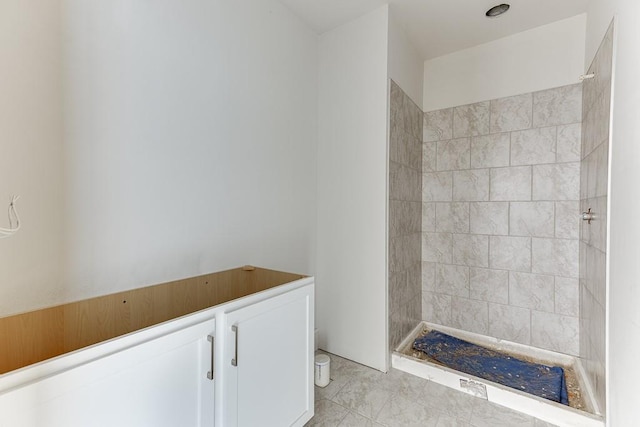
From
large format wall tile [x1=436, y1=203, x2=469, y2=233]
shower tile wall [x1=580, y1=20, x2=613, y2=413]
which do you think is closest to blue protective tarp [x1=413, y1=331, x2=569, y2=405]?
shower tile wall [x1=580, y1=20, x2=613, y2=413]

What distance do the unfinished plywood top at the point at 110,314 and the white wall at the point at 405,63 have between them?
5.83ft

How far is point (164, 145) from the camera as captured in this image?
133cm

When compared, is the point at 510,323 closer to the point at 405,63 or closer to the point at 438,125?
the point at 438,125

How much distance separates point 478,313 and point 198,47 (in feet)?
9.42

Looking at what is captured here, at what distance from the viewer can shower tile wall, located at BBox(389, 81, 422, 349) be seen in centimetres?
213

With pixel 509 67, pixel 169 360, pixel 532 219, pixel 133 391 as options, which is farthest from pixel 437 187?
pixel 133 391

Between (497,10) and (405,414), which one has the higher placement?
(497,10)

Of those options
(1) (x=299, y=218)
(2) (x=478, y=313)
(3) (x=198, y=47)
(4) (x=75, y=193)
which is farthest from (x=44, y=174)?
(2) (x=478, y=313)

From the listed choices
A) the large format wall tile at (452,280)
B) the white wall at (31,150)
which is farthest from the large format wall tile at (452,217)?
the white wall at (31,150)

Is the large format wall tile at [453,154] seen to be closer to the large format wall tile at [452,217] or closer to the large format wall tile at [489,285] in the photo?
the large format wall tile at [452,217]

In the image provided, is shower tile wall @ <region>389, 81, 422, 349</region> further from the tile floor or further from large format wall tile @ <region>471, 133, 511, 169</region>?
large format wall tile @ <region>471, 133, 511, 169</region>

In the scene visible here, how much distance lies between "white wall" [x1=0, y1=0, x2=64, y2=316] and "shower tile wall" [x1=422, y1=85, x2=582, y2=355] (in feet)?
8.66

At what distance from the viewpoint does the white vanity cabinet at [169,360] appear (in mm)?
668

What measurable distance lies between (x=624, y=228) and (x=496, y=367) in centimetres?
141
